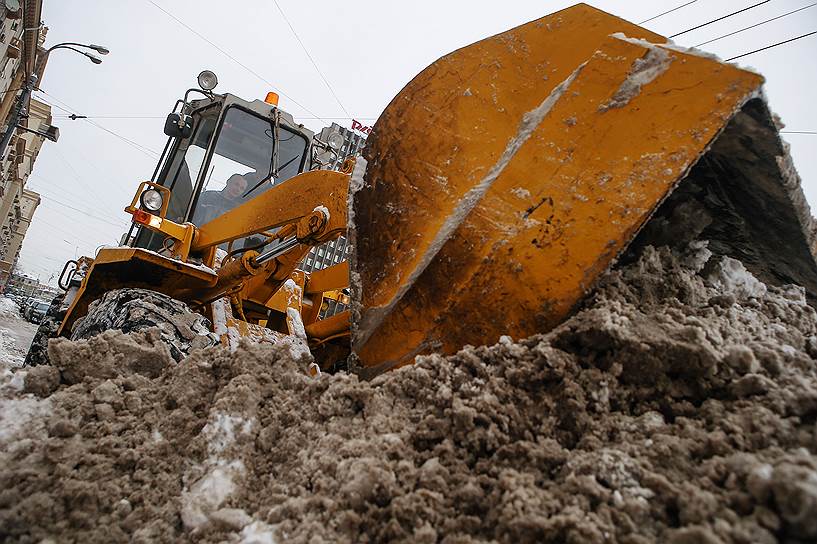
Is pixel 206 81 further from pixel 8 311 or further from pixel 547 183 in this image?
pixel 8 311

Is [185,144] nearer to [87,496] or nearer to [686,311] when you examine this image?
[87,496]

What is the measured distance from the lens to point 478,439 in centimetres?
125

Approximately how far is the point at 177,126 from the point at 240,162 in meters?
0.72

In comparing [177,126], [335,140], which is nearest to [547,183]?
[335,140]

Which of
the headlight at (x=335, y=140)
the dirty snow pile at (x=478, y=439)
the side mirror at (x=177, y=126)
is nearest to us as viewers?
the dirty snow pile at (x=478, y=439)

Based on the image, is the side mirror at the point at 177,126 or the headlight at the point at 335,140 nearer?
the side mirror at the point at 177,126

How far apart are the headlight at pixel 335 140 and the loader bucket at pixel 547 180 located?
3.08 metres

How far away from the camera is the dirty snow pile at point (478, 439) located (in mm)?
995

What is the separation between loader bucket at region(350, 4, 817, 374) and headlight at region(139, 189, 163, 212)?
273 centimetres

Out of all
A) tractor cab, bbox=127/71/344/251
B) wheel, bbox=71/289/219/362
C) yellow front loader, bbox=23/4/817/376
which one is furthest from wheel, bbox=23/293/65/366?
yellow front loader, bbox=23/4/817/376

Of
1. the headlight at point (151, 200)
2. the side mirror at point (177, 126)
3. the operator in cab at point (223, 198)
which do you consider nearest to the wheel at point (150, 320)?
the headlight at point (151, 200)

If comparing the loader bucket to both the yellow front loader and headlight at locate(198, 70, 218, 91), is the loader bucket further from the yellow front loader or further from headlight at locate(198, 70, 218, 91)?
headlight at locate(198, 70, 218, 91)

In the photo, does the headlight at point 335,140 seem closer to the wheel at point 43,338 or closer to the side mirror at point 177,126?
the side mirror at point 177,126

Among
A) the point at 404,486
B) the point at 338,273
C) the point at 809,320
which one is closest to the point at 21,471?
the point at 404,486
